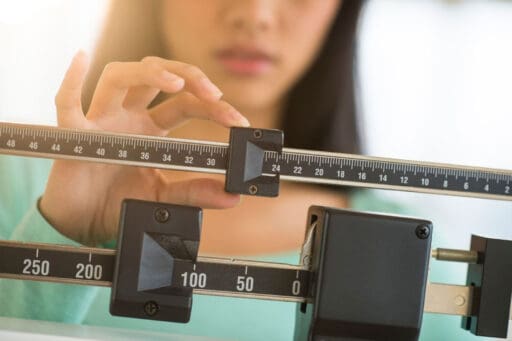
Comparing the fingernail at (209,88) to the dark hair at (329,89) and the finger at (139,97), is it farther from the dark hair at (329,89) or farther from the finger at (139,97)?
the dark hair at (329,89)

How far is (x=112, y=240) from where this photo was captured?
1.21 meters

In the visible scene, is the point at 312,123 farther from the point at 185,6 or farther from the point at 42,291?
the point at 42,291

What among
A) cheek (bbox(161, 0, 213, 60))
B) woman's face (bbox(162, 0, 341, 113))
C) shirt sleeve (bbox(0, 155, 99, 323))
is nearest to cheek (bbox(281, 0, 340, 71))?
woman's face (bbox(162, 0, 341, 113))

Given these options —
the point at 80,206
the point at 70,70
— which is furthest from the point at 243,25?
the point at 80,206

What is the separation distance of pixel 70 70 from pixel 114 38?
13 centimetres

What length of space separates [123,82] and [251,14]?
0.28 metres

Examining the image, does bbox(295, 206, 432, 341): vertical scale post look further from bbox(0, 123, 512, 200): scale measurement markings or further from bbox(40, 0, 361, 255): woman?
bbox(40, 0, 361, 255): woman

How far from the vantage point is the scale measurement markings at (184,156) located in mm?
1005

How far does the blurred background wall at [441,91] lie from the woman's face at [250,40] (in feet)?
0.36

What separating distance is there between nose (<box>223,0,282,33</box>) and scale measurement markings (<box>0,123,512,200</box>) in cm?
35

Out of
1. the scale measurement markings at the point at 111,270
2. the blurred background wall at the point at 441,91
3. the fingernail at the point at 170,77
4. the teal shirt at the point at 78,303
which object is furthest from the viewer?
the blurred background wall at the point at 441,91

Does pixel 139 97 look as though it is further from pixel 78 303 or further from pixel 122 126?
pixel 78 303

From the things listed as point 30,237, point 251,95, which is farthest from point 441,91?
point 30,237

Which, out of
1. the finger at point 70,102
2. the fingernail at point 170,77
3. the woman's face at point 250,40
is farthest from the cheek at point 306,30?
the finger at point 70,102
